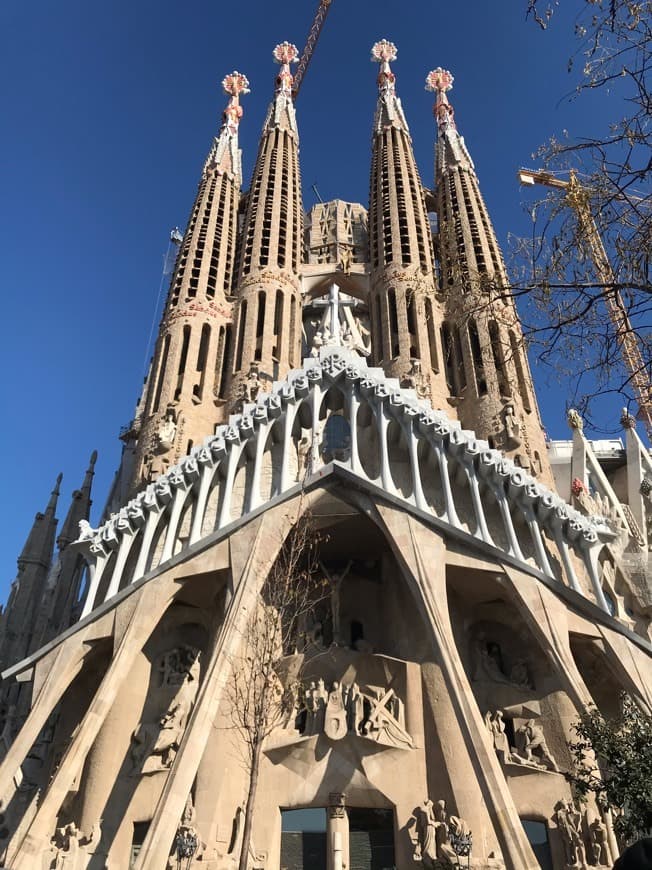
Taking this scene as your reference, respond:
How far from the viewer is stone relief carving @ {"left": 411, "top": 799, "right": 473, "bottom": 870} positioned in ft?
33.1

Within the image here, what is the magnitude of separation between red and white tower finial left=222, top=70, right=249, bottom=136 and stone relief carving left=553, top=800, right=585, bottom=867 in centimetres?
2819

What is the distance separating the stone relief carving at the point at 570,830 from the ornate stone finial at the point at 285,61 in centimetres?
3074

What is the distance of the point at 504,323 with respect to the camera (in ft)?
63.9

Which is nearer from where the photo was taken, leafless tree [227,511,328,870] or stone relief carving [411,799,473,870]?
leafless tree [227,511,328,870]

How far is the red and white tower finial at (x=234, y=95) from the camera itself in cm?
2991

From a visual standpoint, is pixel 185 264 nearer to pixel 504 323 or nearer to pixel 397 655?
pixel 504 323

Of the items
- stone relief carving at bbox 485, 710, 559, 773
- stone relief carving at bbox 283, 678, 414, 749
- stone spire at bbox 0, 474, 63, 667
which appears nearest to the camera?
stone relief carving at bbox 485, 710, 559, 773

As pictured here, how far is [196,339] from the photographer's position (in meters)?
20.3

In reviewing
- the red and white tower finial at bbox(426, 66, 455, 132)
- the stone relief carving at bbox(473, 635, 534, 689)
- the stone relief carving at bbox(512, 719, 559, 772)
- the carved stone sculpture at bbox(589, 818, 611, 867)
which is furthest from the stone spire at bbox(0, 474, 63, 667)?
the red and white tower finial at bbox(426, 66, 455, 132)

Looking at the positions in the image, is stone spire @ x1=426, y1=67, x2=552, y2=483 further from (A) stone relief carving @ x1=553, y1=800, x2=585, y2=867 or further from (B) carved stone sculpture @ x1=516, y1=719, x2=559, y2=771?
(A) stone relief carving @ x1=553, y1=800, x2=585, y2=867

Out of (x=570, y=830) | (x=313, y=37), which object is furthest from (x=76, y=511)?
(x=313, y=37)

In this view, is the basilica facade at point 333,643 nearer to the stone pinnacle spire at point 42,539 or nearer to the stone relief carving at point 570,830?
the stone relief carving at point 570,830

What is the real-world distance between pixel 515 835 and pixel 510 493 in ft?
22.3

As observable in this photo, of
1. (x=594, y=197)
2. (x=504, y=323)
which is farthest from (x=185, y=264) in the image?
(x=594, y=197)
